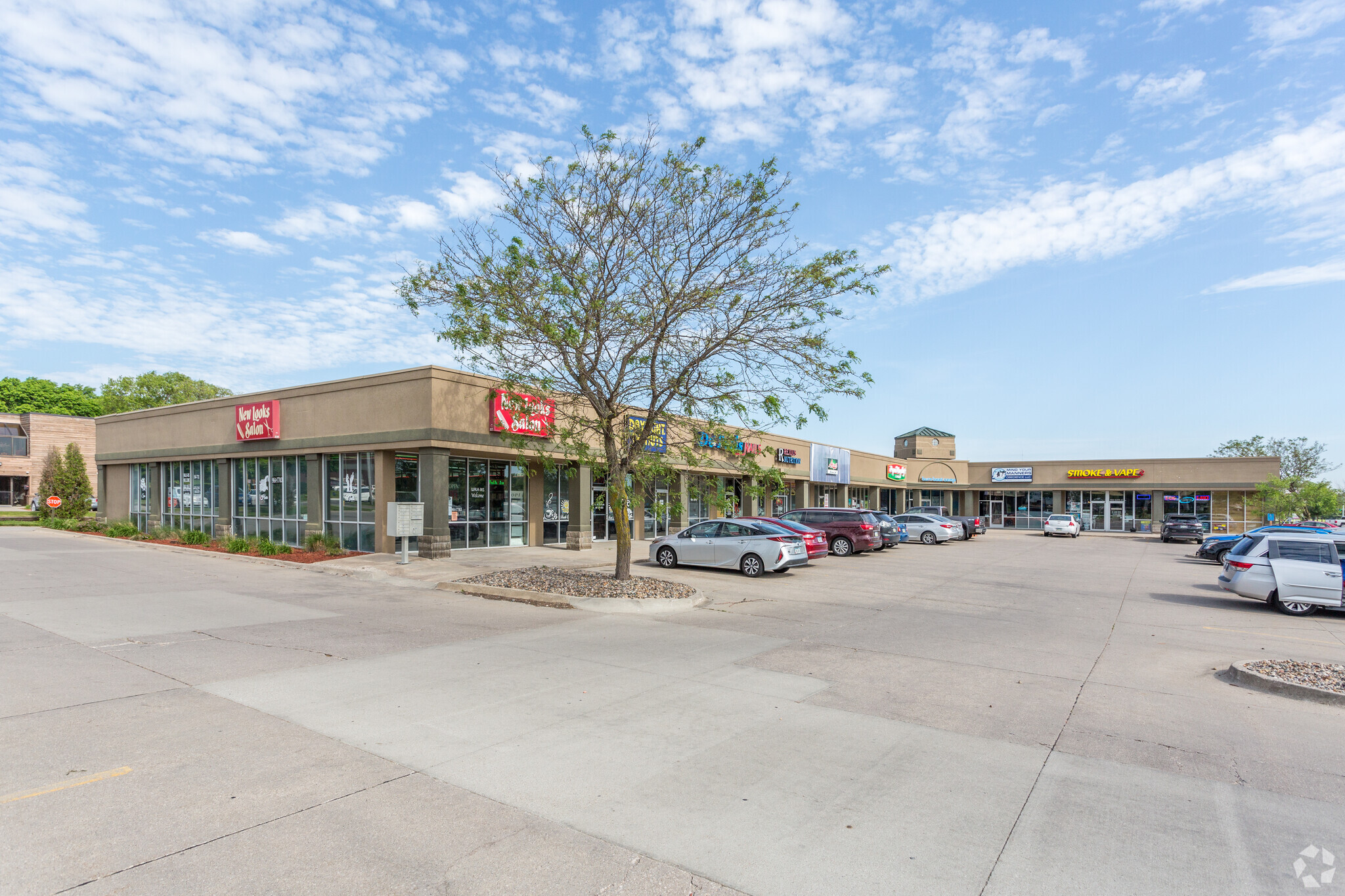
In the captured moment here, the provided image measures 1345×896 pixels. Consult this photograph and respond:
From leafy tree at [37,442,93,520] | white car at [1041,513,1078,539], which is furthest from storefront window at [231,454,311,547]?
white car at [1041,513,1078,539]

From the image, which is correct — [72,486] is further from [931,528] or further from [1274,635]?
[1274,635]

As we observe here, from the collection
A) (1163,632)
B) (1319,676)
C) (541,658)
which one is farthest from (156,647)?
(1163,632)

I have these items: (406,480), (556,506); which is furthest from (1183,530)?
(406,480)

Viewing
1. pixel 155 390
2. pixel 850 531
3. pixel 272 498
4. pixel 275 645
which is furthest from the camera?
pixel 155 390

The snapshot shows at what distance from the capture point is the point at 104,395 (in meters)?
76.8

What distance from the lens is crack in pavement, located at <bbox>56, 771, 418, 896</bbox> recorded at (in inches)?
147

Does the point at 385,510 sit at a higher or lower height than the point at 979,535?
higher

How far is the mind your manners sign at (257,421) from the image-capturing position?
80.9 feet

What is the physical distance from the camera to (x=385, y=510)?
2194 centimetres

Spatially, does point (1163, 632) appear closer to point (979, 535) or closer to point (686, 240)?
point (686, 240)

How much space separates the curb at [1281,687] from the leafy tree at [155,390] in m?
74.9

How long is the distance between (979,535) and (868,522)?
839 inches

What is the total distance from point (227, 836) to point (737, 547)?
15.5 meters

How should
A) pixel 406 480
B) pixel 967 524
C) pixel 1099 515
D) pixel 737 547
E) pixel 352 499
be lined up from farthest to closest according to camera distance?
pixel 1099 515 < pixel 967 524 < pixel 352 499 < pixel 406 480 < pixel 737 547
